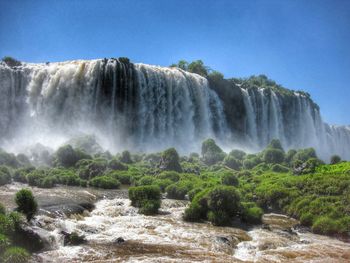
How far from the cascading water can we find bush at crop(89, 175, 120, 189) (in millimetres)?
18830

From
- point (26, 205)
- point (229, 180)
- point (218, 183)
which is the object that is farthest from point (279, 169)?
point (26, 205)

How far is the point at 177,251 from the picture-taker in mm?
13898

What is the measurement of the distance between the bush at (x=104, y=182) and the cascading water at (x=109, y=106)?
61.8 feet

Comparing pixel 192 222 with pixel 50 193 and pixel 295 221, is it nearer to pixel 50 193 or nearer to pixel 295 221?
pixel 295 221

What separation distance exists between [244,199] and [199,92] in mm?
37403

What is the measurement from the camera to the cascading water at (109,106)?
50094mm

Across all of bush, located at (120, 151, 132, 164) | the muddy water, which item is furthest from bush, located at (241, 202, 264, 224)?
bush, located at (120, 151, 132, 164)

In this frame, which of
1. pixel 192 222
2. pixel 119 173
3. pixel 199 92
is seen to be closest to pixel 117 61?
pixel 199 92

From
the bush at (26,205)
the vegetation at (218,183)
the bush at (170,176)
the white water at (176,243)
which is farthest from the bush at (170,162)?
the bush at (26,205)

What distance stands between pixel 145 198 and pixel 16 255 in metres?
10.2

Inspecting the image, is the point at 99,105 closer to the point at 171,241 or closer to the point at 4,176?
the point at 4,176

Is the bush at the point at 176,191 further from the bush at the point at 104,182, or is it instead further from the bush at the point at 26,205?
the bush at the point at 26,205

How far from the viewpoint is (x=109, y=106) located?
52688 millimetres

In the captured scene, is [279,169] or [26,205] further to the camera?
[279,169]
